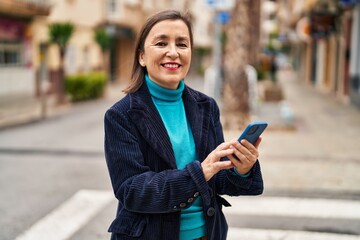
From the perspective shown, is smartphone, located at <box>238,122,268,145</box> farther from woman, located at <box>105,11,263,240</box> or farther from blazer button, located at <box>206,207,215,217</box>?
blazer button, located at <box>206,207,215,217</box>

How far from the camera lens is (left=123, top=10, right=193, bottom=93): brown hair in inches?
76.3

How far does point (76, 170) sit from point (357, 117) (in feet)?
29.0

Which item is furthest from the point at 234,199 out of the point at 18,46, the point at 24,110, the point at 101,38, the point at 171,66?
the point at 101,38

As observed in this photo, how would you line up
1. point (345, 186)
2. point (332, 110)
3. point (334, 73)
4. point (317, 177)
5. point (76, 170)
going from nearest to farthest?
point (345, 186), point (317, 177), point (76, 170), point (332, 110), point (334, 73)

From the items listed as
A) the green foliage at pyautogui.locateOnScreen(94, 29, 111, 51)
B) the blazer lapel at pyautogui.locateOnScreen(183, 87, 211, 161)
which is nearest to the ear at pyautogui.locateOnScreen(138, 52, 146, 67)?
the blazer lapel at pyautogui.locateOnScreen(183, 87, 211, 161)

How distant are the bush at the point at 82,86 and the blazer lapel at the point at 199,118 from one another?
642 inches

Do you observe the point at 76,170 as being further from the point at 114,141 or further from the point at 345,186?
the point at 114,141

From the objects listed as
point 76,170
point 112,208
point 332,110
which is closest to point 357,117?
point 332,110

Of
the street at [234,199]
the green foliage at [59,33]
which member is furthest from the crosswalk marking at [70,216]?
the green foliage at [59,33]

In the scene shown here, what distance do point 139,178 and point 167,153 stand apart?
158 millimetres

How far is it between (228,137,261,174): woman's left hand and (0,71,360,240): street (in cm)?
288

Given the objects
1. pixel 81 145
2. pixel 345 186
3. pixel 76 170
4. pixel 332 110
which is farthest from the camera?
pixel 332 110

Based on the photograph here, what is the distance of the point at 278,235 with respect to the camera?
4.59 m

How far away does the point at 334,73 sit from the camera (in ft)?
67.0
